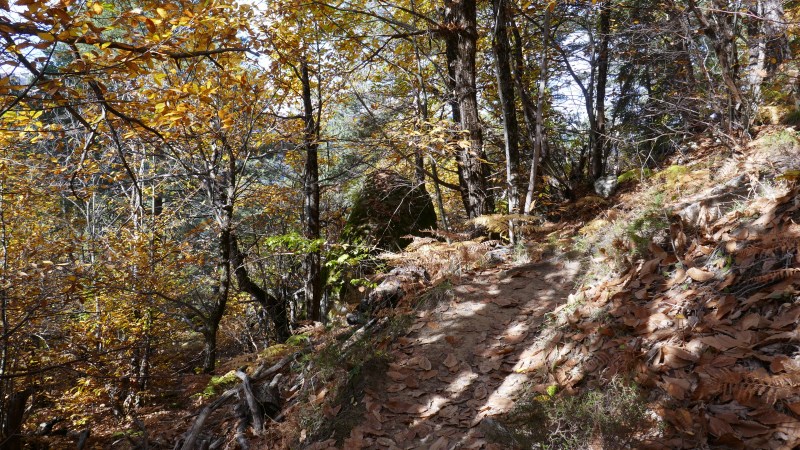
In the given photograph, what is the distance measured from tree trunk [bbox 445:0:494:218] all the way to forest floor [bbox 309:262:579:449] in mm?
2029

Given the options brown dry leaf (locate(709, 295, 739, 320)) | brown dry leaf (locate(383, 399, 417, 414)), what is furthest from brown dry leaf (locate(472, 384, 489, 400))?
brown dry leaf (locate(709, 295, 739, 320))

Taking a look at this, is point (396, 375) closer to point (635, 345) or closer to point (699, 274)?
point (635, 345)

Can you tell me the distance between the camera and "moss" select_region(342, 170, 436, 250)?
29.1 ft

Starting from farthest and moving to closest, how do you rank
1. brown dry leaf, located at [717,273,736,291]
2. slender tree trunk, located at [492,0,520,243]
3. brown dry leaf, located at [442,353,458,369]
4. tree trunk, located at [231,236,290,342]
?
tree trunk, located at [231,236,290,342]
slender tree trunk, located at [492,0,520,243]
brown dry leaf, located at [442,353,458,369]
brown dry leaf, located at [717,273,736,291]

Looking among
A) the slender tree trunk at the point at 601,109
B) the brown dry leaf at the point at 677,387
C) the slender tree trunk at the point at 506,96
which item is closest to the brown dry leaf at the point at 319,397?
the brown dry leaf at the point at 677,387

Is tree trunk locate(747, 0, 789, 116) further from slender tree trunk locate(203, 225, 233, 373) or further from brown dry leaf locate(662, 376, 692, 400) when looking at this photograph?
slender tree trunk locate(203, 225, 233, 373)

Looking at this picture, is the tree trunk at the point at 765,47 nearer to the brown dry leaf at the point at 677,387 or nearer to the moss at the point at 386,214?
the moss at the point at 386,214

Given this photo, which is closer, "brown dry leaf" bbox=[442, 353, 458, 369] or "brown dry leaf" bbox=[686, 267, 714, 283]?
"brown dry leaf" bbox=[686, 267, 714, 283]

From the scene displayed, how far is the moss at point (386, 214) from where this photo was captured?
8875 mm

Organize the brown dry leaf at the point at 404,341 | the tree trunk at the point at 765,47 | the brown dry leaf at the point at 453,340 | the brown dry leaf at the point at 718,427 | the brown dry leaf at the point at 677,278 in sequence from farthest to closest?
the tree trunk at the point at 765,47 → the brown dry leaf at the point at 404,341 → the brown dry leaf at the point at 453,340 → the brown dry leaf at the point at 677,278 → the brown dry leaf at the point at 718,427

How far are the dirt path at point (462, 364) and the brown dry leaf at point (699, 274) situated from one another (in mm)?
1339

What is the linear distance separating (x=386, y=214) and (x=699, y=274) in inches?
→ 248

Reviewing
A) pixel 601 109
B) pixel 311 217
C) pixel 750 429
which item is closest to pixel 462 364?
pixel 750 429

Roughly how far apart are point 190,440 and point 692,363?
4.37 meters
